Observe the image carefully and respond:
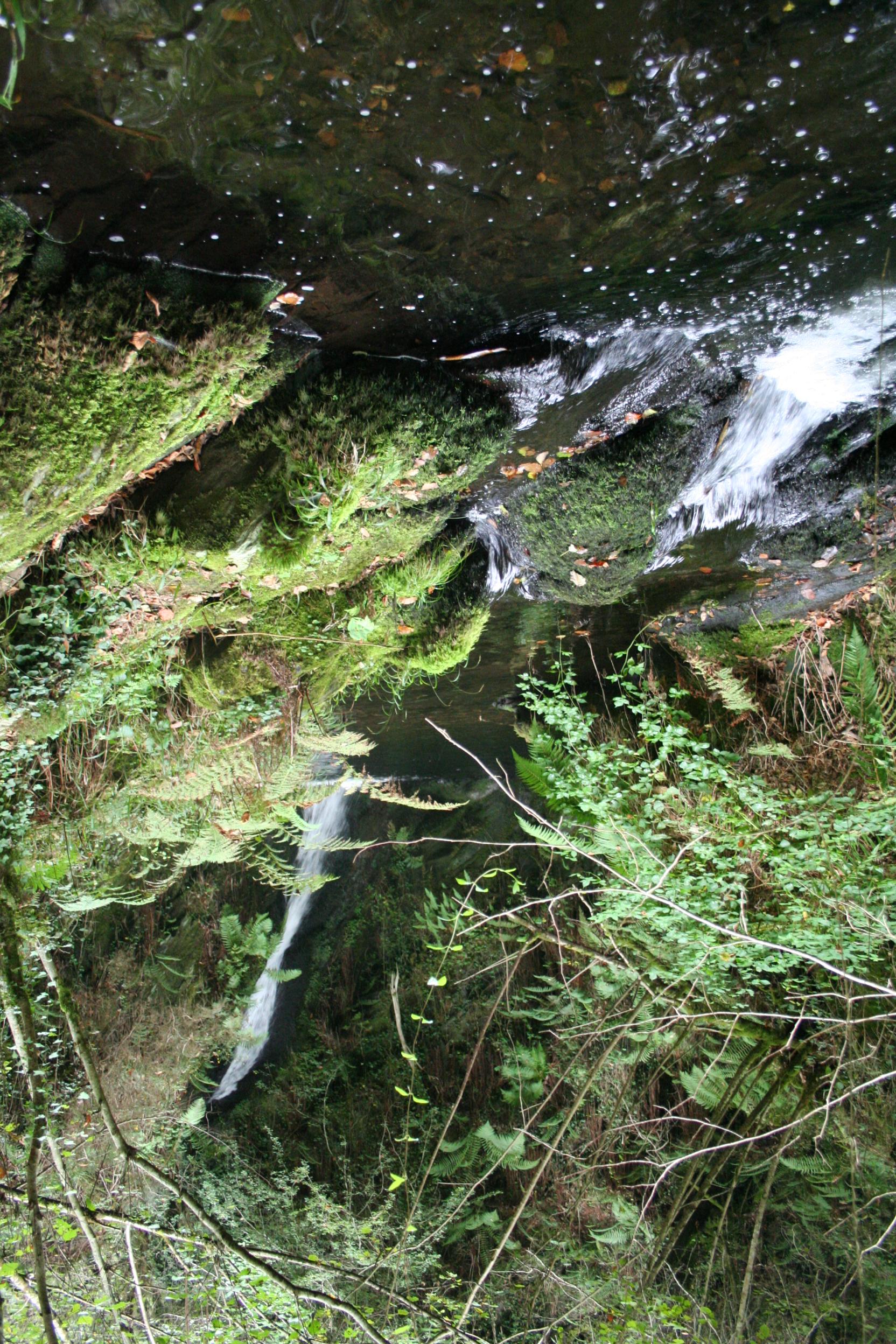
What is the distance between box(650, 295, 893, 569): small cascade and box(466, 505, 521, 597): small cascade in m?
0.98

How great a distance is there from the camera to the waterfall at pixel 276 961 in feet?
27.3

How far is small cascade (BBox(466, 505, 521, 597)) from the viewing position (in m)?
4.69

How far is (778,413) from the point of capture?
13.1 ft

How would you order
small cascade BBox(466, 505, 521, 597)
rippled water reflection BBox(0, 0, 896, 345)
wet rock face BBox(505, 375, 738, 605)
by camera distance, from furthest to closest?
small cascade BBox(466, 505, 521, 597) → wet rock face BBox(505, 375, 738, 605) → rippled water reflection BBox(0, 0, 896, 345)

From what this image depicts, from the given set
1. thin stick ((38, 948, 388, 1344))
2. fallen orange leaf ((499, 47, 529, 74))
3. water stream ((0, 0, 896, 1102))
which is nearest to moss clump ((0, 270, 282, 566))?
water stream ((0, 0, 896, 1102))

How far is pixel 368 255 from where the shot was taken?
2.70 meters

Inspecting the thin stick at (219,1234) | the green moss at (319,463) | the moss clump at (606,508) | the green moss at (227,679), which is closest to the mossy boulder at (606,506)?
the moss clump at (606,508)

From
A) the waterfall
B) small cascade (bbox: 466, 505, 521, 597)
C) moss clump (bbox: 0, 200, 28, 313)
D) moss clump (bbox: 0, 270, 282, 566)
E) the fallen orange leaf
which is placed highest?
the fallen orange leaf

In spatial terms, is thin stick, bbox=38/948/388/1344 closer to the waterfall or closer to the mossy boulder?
the mossy boulder

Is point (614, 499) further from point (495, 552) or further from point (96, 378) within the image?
point (96, 378)

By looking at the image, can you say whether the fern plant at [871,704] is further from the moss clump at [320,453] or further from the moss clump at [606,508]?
the moss clump at [320,453]

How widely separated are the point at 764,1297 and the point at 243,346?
649 centimetres

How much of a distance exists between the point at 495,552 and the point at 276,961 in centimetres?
672

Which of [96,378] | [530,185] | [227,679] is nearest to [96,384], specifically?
[96,378]
